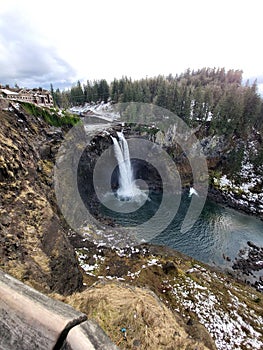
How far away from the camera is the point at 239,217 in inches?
1128

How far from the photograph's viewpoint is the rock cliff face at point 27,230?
310 inches

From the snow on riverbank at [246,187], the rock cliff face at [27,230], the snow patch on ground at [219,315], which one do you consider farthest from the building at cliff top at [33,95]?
the snow on riverbank at [246,187]

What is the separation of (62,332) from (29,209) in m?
9.98

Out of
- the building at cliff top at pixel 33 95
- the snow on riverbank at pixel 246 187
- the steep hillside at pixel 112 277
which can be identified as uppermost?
the building at cliff top at pixel 33 95

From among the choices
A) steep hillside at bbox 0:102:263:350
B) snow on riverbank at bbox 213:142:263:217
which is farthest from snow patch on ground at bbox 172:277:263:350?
snow on riverbank at bbox 213:142:263:217

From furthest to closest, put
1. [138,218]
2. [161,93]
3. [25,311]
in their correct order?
Answer: [161,93], [138,218], [25,311]

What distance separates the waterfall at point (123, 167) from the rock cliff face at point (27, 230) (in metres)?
20.3

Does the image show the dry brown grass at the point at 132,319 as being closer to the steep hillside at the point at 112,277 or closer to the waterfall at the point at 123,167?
the steep hillside at the point at 112,277

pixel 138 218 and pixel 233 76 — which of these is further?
pixel 233 76

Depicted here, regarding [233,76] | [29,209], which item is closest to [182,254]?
[29,209]

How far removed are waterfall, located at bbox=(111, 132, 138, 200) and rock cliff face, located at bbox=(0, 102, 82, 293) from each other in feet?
66.7

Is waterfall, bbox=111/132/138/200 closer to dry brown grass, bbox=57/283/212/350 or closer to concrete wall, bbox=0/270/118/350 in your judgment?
dry brown grass, bbox=57/283/212/350

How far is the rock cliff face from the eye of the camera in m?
7.88

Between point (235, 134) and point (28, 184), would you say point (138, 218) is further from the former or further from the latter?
point (235, 134)
